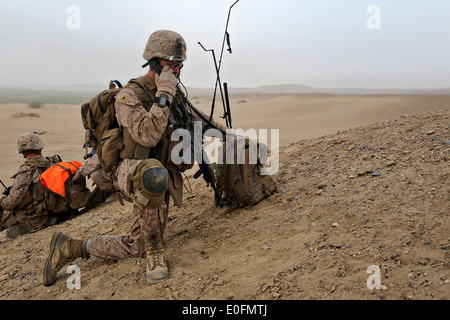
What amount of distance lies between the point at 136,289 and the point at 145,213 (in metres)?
0.53

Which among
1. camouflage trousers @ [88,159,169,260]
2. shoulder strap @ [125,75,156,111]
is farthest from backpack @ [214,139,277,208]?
shoulder strap @ [125,75,156,111]

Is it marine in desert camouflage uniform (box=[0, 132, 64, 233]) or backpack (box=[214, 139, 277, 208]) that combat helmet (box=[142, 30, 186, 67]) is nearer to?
backpack (box=[214, 139, 277, 208])

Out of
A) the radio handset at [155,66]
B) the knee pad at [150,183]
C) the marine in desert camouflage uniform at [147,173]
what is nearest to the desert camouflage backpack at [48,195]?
the marine in desert camouflage uniform at [147,173]

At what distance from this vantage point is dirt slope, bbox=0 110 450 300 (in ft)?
7.64

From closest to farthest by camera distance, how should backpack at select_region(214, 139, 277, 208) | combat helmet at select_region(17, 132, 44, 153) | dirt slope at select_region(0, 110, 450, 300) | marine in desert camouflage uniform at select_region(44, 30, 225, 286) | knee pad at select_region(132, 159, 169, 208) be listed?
dirt slope at select_region(0, 110, 450, 300)
knee pad at select_region(132, 159, 169, 208)
marine in desert camouflage uniform at select_region(44, 30, 225, 286)
backpack at select_region(214, 139, 277, 208)
combat helmet at select_region(17, 132, 44, 153)

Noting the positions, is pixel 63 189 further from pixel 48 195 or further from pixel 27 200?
pixel 27 200

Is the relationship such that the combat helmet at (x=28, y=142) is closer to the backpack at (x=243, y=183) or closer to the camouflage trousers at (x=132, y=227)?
the camouflage trousers at (x=132, y=227)

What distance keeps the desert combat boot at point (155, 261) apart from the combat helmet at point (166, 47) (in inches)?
53.6

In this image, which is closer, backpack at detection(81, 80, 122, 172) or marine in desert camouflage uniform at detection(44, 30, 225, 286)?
marine in desert camouflage uniform at detection(44, 30, 225, 286)

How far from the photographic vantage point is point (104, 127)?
314 centimetres

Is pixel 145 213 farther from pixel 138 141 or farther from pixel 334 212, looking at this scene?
pixel 334 212

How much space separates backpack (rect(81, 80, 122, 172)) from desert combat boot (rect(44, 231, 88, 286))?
651mm
